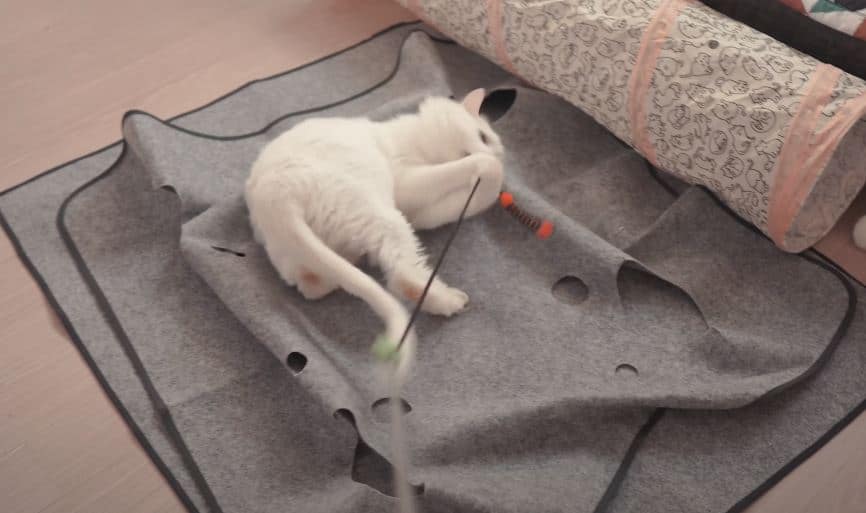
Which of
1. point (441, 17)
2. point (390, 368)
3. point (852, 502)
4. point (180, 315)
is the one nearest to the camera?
point (390, 368)

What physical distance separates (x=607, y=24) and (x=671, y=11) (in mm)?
133

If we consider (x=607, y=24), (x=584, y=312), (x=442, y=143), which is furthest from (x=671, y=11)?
(x=584, y=312)

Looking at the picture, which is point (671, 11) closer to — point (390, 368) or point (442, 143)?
point (442, 143)

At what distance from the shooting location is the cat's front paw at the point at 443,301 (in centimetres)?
133

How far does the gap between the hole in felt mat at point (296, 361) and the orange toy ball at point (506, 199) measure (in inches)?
23.1

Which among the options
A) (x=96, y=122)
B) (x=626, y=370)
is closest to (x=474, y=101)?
(x=626, y=370)

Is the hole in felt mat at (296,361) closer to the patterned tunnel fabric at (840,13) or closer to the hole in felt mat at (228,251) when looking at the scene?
the hole in felt mat at (228,251)

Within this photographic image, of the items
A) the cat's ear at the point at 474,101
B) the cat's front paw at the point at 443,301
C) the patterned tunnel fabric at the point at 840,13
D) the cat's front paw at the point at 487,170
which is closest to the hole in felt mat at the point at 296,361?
the cat's front paw at the point at 443,301

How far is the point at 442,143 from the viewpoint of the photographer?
150 centimetres

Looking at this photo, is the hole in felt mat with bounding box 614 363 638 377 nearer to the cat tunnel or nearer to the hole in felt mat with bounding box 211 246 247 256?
the cat tunnel

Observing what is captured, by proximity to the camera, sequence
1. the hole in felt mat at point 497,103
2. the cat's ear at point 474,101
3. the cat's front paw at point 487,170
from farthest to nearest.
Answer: the hole in felt mat at point 497,103
the cat's ear at point 474,101
the cat's front paw at point 487,170

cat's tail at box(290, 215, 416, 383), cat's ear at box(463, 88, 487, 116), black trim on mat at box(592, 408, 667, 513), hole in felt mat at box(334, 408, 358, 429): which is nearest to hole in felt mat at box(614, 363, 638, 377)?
black trim on mat at box(592, 408, 667, 513)

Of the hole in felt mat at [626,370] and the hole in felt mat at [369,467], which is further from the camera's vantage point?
the hole in felt mat at [626,370]

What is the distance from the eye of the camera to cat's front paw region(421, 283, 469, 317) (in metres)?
1.33
